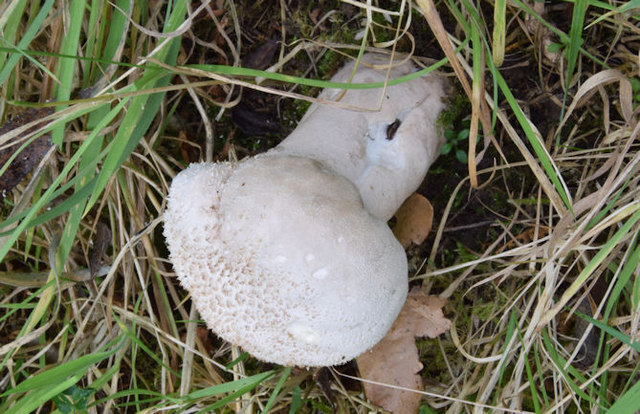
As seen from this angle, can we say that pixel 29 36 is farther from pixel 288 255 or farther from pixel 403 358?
pixel 403 358

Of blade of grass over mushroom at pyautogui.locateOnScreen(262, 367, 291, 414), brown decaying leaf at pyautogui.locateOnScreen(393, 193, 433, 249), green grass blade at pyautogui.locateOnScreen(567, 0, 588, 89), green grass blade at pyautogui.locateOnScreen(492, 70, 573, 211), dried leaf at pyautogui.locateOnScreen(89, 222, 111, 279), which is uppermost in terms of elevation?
green grass blade at pyautogui.locateOnScreen(567, 0, 588, 89)

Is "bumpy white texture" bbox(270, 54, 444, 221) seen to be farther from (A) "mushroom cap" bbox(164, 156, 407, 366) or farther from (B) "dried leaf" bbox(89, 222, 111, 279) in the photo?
(B) "dried leaf" bbox(89, 222, 111, 279)

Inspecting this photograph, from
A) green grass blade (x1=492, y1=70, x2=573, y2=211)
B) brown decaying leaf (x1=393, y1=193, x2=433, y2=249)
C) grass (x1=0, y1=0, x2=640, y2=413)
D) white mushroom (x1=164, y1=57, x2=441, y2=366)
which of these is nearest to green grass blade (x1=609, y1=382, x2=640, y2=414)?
grass (x1=0, y1=0, x2=640, y2=413)

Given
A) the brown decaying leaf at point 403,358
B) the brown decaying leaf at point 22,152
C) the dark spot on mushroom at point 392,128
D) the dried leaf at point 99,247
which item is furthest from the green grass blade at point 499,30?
the dried leaf at point 99,247

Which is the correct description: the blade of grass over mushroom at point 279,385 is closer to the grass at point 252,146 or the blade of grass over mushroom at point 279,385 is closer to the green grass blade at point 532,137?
the grass at point 252,146

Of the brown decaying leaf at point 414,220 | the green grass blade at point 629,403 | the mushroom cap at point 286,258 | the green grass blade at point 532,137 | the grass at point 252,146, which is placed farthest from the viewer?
the brown decaying leaf at point 414,220

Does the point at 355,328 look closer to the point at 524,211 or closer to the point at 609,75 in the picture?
the point at 524,211
